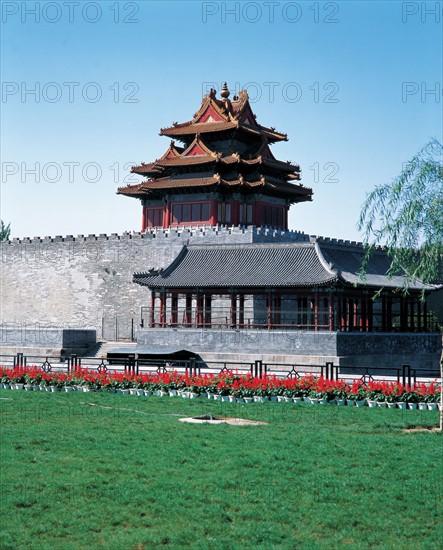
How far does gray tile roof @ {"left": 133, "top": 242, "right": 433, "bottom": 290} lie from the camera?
31.4 meters

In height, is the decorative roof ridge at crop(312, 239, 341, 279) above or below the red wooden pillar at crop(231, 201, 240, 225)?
below

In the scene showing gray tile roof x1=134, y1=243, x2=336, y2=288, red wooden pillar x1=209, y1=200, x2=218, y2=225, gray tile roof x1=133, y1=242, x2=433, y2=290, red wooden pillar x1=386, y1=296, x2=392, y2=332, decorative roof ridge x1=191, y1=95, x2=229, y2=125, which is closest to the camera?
gray tile roof x1=133, y1=242, x2=433, y2=290

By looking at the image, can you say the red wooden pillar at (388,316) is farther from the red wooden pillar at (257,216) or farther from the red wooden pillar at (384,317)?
the red wooden pillar at (257,216)

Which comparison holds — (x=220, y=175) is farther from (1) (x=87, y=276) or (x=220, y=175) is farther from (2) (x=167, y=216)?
(1) (x=87, y=276)

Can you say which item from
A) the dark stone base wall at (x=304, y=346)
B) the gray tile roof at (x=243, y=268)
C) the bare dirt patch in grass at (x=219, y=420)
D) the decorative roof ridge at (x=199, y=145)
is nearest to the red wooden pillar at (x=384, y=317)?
the dark stone base wall at (x=304, y=346)

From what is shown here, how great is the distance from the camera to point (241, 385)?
19.3m

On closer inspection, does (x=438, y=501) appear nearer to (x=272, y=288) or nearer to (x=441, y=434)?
(x=441, y=434)

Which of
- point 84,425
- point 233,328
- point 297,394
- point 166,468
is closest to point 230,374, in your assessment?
point 297,394

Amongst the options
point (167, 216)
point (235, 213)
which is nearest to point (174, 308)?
point (235, 213)

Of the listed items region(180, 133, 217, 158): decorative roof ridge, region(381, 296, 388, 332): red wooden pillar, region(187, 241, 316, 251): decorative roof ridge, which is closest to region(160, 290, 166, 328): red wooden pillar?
region(187, 241, 316, 251): decorative roof ridge

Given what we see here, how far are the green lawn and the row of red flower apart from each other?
3.15m

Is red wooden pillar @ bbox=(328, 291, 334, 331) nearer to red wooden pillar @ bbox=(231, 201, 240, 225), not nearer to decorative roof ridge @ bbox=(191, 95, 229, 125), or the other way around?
red wooden pillar @ bbox=(231, 201, 240, 225)

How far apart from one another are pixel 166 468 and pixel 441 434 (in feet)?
18.1

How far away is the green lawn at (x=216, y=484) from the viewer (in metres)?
8.55
